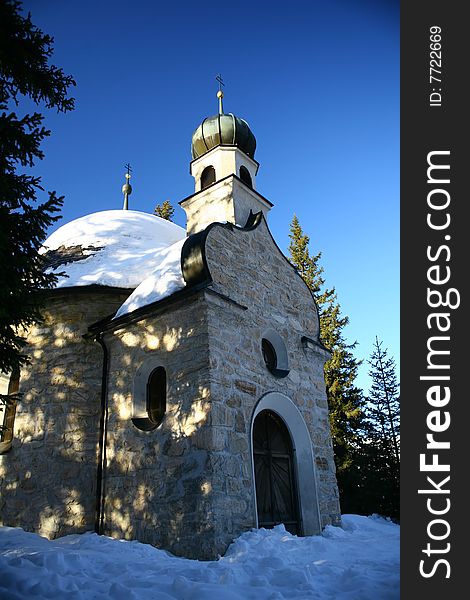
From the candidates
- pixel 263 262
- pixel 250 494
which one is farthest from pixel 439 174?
pixel 263 262

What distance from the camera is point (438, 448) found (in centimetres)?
329

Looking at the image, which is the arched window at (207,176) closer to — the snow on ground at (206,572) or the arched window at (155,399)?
the arched window at (155,399)

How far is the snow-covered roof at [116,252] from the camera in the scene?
888cm

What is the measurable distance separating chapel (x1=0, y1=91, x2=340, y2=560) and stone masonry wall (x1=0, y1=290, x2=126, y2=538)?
23mm

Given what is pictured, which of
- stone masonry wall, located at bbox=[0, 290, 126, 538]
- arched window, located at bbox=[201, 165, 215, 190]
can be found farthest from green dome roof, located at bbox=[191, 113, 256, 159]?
stone masonry wall, located at bbox=[0, 290, 126, 538]

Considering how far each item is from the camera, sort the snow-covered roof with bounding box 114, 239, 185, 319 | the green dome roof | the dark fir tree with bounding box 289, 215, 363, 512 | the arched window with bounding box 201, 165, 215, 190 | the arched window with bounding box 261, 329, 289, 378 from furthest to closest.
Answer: the dark fir tree with bounding box 289, 215, 363, 512
the green dome roof
the arched window with bounding box 201, 165, 215, 190
the arched window with bounding box 261, 329, 289, 378
the snow-covered roof with bounding box 114, 239, 185, 319

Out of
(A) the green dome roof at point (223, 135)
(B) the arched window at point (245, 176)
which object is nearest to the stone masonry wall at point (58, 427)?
(B) the arched window at point (245, 176)

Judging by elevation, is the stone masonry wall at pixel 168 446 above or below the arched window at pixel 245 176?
below

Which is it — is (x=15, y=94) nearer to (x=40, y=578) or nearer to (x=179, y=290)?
(x=179, y=290)

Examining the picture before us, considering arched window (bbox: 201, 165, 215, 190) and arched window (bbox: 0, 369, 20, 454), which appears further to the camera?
arched window (bbox: 201, 165, 215, 190)

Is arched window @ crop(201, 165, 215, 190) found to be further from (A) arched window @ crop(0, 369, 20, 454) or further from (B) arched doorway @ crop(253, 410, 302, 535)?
(A) arched window @ crop(0, 369, 20, 454)

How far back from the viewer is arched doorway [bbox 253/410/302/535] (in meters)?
7.50

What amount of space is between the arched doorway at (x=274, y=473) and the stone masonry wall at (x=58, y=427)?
2.74 m

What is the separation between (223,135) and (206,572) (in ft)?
31.0
